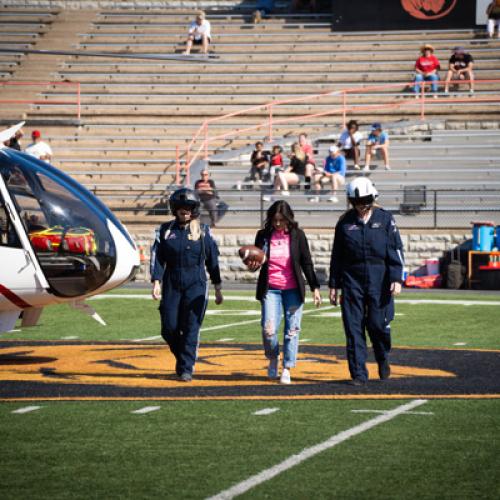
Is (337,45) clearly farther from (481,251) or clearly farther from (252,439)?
(252,439)

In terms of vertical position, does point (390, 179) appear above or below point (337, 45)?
below

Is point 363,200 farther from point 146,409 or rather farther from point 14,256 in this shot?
point 14,256

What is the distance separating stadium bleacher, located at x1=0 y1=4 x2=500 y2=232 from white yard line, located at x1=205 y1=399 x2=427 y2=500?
1808 cm

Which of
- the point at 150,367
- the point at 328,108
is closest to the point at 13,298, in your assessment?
the point at 150,367

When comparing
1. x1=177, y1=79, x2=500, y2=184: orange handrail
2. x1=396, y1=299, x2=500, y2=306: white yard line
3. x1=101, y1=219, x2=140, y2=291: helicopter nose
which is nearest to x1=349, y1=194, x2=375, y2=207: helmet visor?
x1=101, y1=219, x2=140, y2=291: helicopter nose

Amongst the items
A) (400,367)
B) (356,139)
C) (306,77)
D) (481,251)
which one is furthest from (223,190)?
(400,367)

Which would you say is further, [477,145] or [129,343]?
[477,145]

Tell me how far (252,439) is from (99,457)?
3.80 feet

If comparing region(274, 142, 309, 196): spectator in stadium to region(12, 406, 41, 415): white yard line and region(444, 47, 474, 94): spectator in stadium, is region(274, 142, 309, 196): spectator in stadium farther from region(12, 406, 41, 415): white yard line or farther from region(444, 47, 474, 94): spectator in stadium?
region(12, 406, 41, 415): white yard line

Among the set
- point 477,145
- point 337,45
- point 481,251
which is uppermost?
point 337,45

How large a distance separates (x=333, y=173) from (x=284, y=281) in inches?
700

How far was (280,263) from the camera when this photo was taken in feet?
37.2

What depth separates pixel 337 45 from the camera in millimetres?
36562

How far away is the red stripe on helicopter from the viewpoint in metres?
11.8
